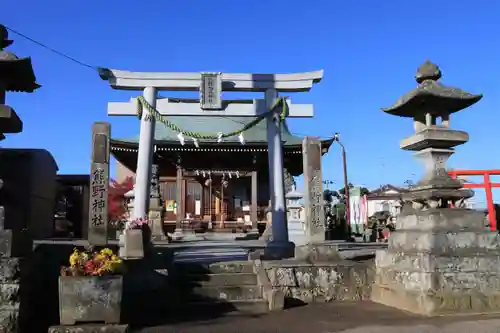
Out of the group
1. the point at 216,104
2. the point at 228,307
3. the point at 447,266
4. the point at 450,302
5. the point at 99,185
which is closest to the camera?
the point at 450,302

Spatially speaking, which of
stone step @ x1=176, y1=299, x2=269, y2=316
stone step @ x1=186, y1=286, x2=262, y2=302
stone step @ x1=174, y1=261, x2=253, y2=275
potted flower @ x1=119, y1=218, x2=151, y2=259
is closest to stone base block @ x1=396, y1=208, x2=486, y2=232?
stone step @ x1=176, y1=299, x2=269, y2=316

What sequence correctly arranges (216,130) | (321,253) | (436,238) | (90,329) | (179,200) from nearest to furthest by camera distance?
(90,329) < (436,238) < (321,253) < (179,200) < (216,130)

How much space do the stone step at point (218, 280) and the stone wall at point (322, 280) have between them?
1.57 ft

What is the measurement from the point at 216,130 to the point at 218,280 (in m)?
18.0

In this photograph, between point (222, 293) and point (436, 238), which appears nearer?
point (436, 238)

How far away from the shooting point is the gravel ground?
623 centimetres

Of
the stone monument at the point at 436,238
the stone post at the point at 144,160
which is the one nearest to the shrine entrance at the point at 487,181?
the stone monument at the point at 436,238

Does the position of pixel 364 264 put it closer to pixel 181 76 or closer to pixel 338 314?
pixel 338 314

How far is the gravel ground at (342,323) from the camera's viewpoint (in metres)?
6.23

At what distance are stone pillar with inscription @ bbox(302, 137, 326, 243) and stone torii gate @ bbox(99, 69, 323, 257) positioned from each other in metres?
2.29

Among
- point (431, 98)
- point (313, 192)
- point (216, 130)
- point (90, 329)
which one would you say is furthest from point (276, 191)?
point (216, 130)

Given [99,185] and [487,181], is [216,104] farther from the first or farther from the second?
[487,181]

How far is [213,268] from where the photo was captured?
920 cm

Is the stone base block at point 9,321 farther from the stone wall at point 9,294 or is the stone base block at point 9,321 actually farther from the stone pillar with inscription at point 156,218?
the stone pillar with inscription at point 156,218
